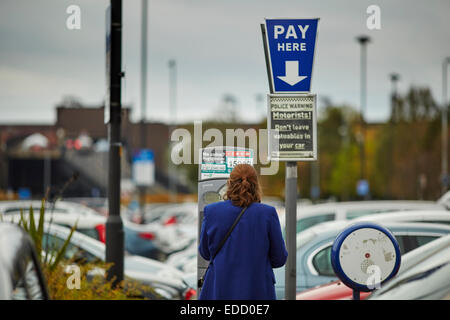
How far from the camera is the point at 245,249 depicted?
443 centimetres

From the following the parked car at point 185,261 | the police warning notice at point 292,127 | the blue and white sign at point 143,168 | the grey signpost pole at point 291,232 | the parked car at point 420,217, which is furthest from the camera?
the blue and white sign at point 143,168

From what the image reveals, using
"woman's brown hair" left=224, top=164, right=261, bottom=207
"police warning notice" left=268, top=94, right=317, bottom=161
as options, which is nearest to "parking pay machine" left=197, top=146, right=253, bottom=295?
"police warning notice" left=268, top=94, right=317, bottom=161

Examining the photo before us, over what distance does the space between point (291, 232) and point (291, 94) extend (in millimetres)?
1151

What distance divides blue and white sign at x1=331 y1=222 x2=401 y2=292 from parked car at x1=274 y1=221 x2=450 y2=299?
175cm

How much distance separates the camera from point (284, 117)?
18.7 ft

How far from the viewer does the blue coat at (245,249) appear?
4422mm

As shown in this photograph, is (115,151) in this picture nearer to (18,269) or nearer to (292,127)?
(292,127)

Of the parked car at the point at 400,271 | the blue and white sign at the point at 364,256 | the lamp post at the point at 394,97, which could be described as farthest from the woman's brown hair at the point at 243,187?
the lamp post at the point at 394,97

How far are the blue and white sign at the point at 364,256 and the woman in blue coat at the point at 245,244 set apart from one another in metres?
0.84

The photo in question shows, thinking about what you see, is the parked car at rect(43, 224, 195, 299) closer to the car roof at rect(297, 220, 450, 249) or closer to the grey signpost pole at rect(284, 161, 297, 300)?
the car roof at rect(297, 220, 450, 249)

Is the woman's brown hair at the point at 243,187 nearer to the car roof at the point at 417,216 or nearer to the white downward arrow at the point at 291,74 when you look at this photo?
the white downward arrow at the point at 291,74

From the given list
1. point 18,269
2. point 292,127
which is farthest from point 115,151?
point 18,269

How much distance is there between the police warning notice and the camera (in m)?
5.66
